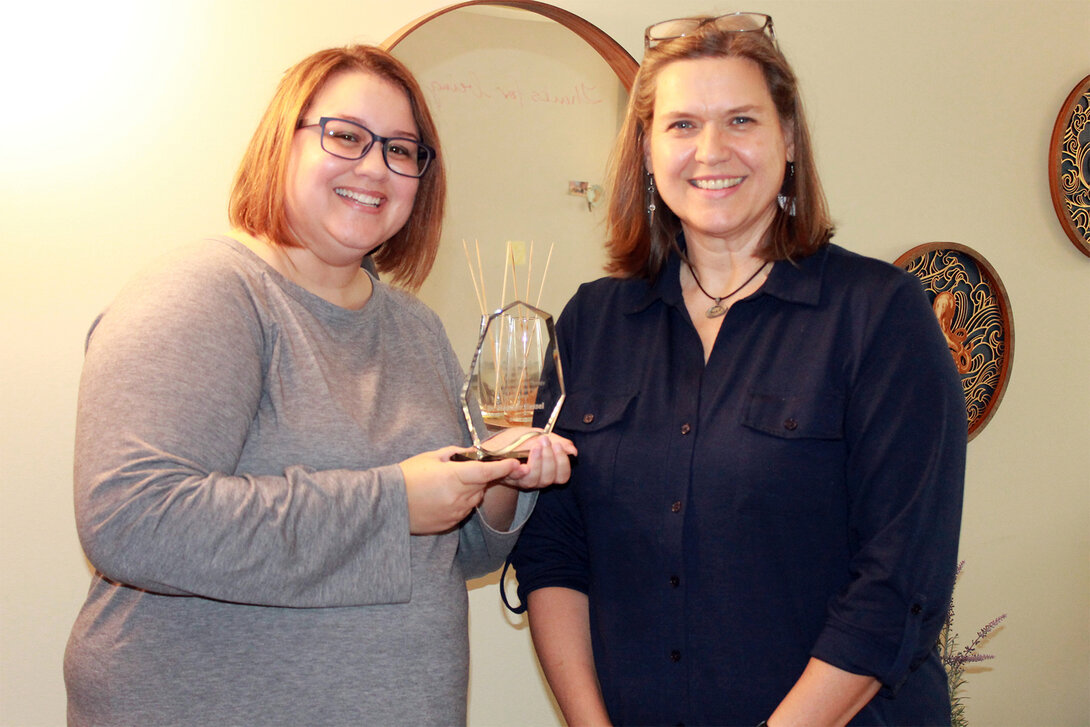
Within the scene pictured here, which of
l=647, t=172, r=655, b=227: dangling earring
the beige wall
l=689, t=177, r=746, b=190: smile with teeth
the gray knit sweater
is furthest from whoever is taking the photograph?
the beige wall

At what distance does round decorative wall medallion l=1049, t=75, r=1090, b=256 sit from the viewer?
10.7 ft

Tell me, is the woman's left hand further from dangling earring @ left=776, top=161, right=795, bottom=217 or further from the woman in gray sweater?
dangling earring @ left=776, top=161, right=795, bottom=217

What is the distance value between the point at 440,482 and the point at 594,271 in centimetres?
139

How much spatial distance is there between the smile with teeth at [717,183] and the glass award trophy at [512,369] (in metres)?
0.33

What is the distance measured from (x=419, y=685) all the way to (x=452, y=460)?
12.4 inches

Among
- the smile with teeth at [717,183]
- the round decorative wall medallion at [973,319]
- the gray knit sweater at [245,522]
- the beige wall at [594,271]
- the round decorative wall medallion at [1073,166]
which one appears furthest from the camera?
the round decorative wall medallion at [1073,166]

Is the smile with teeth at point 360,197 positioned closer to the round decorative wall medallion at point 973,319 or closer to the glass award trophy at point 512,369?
the glass award trophy at point 512,369

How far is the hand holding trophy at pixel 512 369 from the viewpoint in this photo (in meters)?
1.32

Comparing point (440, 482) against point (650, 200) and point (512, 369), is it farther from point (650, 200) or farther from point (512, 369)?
point (650, 200)

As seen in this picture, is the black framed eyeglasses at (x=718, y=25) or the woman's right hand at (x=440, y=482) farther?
the black framed eyeglasses at (x=718, y=25)

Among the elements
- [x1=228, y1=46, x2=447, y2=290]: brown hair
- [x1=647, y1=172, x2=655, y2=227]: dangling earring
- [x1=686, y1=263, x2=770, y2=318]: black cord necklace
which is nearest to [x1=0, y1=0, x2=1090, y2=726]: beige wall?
[x1=228, y1=46, x2=447, y2=290]: brown hair

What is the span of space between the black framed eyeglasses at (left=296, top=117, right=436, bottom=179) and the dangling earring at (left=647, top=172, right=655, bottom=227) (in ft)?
1.41

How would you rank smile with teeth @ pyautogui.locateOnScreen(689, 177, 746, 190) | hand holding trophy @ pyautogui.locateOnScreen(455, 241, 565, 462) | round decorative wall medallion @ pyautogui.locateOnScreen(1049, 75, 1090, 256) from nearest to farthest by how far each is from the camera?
1. hand holding trophy @ pyautogui.locateOnScreen(455, 241, 565, 462)
2. smile with teeth @ pyautogui.locateOnScreen(689, 177, 746, 190)
3. round decorative wall medallion @ pyautogui.locateOnScreen(1049, 75, 1090, 256)

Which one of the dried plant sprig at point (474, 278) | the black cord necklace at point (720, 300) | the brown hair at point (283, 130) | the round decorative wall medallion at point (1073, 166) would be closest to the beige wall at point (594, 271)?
the round decorative wall medallion at point (1073, 166)
